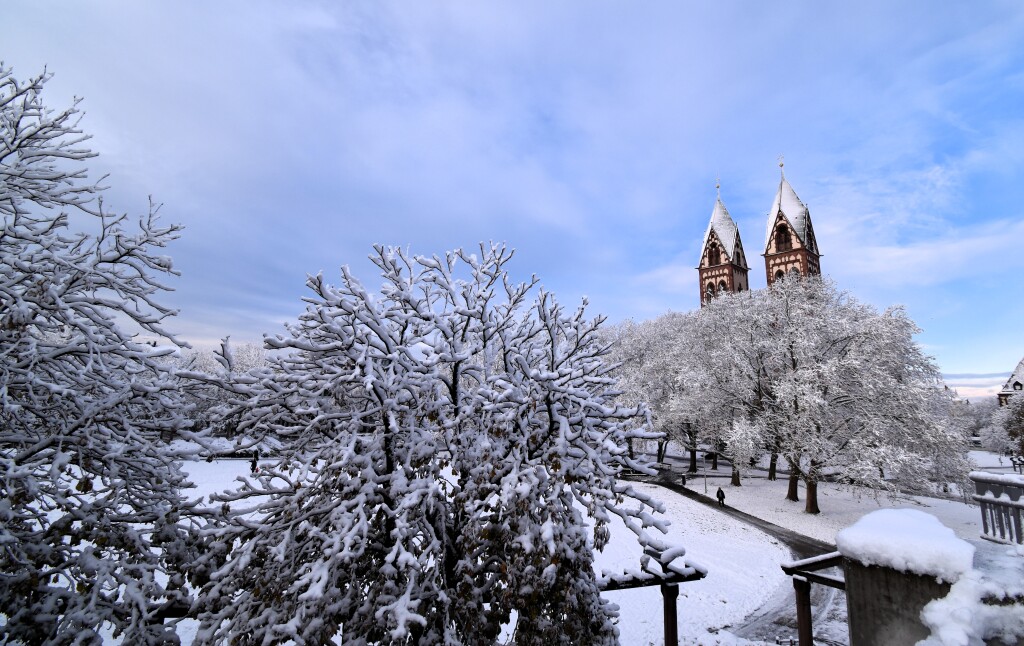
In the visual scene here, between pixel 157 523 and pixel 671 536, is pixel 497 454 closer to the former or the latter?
pixel 157 523

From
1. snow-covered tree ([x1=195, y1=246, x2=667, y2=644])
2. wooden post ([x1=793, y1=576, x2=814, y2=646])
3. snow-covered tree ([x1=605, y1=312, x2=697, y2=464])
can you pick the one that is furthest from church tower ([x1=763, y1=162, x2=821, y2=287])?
snow-covered tree ([x1=195, y1=246, x2=667, y2=644])

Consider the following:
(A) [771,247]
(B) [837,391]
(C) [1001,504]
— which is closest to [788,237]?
(A) [771,247]

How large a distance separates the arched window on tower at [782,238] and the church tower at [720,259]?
5152 mm

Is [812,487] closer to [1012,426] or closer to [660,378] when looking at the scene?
[660,378]

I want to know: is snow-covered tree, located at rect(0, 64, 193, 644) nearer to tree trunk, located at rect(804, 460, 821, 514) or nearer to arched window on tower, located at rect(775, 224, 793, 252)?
tree trunk, located at rect(804, 460, 821, 514)

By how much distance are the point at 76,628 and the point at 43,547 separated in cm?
75

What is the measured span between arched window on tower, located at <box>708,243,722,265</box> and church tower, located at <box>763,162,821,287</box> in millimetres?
5183

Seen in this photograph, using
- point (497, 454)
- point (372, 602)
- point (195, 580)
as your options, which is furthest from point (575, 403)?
point (195, 580)

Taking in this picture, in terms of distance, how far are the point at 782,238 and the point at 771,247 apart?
4.49 feet

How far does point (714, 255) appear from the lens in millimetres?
58406

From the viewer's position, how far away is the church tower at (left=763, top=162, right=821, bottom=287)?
168 ft

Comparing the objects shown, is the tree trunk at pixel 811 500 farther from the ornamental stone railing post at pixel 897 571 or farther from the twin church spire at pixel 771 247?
the twin church spire at pixel 771 247

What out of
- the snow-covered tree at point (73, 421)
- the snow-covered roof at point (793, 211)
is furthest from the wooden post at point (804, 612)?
the snow-covered roof at point (793, 211)

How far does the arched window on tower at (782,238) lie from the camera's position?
5225 centimetres
